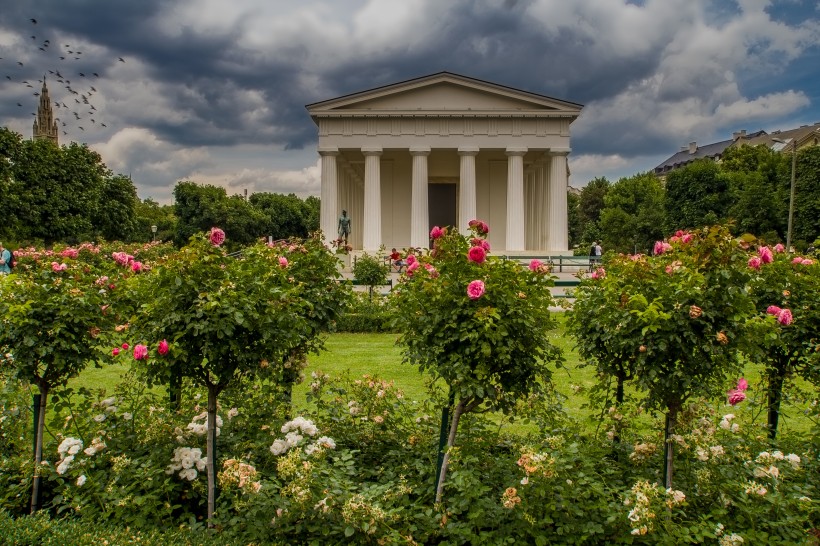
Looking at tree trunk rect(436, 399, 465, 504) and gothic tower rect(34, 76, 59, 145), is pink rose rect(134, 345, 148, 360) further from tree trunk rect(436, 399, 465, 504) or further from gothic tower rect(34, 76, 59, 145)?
gothic tower rect(34, 76, 59, 145)

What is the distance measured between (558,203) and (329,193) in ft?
48.1

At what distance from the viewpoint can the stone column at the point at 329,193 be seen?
3794 centimetres

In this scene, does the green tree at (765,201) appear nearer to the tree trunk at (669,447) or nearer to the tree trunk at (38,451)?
the tree trunk at (669,447)

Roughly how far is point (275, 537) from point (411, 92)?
3573 centimetres

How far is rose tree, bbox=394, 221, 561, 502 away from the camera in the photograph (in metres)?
4.59

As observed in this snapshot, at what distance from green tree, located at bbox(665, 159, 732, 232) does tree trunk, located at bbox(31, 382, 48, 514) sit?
64.8 m

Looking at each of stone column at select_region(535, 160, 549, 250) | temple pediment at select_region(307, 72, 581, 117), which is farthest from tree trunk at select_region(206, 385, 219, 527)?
stone column at select_region(535, 160, 549, 250)

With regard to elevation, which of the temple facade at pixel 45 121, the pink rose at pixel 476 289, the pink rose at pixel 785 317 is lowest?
the pink rose at pixel 785 317

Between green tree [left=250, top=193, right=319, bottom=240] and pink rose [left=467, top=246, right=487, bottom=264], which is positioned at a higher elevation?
green tree [left=250, top=193, right=319, bottom=240]

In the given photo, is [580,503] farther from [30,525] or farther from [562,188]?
[562,188]

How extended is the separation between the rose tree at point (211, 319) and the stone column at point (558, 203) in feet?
116

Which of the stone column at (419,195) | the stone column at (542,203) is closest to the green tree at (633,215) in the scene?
the stone column at (542,203)

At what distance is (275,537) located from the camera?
4543mm

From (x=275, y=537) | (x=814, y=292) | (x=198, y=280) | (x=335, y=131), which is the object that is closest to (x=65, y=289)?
(x=198, y=280)
